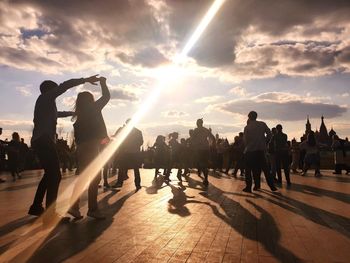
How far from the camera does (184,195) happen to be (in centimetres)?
1049

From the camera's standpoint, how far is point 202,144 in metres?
13.3

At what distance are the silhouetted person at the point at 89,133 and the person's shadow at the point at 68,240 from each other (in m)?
0.45

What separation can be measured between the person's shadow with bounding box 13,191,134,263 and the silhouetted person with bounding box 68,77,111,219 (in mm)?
445

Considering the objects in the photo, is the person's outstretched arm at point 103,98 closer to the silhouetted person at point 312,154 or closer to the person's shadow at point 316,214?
the person's shadow at point 316,214

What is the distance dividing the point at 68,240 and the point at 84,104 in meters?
2.47

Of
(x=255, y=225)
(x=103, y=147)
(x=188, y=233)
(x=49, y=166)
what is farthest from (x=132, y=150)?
(x=188, y=233)

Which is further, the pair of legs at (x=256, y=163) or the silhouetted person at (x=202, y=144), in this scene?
the silhouetted person at (x=202, y=144)

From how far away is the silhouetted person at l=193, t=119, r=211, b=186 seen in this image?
13280 mm

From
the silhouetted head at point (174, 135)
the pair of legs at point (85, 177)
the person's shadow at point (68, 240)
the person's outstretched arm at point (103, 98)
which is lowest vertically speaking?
the person's shadow at point (68, 240)

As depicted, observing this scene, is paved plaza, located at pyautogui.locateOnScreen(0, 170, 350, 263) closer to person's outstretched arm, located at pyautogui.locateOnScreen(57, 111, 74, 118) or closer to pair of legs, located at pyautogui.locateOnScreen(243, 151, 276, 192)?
person's outstretched arm, located at pyautogui.locateOnScreen(57, 111, 74, 118)

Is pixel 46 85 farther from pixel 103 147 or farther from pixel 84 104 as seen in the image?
pixel 103 147

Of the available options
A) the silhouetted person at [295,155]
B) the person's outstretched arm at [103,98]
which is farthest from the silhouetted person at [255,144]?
the silhouetted person at [295,155]

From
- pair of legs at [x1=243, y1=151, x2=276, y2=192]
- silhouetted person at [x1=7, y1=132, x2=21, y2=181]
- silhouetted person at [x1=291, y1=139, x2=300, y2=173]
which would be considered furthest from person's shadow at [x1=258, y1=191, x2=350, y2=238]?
silhouetted person at [x1=291, y1=139, x2=300, y2=173]

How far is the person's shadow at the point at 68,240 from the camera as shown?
13.6 feet
